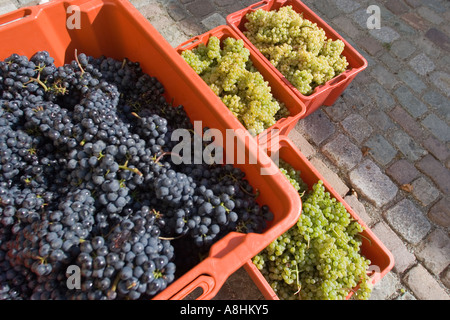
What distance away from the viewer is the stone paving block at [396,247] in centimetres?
262

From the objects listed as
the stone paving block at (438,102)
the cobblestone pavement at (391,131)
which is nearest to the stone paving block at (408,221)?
the cobblestone pavement at (391,131)

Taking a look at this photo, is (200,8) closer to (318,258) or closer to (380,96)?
(380,96)

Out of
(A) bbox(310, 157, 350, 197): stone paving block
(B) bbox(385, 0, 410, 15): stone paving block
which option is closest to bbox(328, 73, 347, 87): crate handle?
(A) bbox(310, 157, 350, 197): stone paving block

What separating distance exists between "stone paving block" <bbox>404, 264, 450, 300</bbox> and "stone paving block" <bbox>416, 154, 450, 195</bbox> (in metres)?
0.84

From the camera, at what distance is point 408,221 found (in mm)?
2801

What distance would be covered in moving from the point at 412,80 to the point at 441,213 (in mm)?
1507

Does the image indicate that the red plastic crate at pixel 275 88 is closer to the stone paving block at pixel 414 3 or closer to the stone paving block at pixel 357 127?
the stone paving block at pixel 357 127

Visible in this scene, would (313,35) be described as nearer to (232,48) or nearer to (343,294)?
(232,48)

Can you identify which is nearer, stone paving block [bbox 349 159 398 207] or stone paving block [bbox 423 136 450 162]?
stone paving block [bbox 349 159 398 207]

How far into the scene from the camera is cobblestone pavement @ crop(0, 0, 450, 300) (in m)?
2.67

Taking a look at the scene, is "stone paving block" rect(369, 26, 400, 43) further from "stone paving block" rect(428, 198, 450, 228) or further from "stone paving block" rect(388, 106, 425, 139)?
"stone paving block" rect(428, 198, 450, 228)
